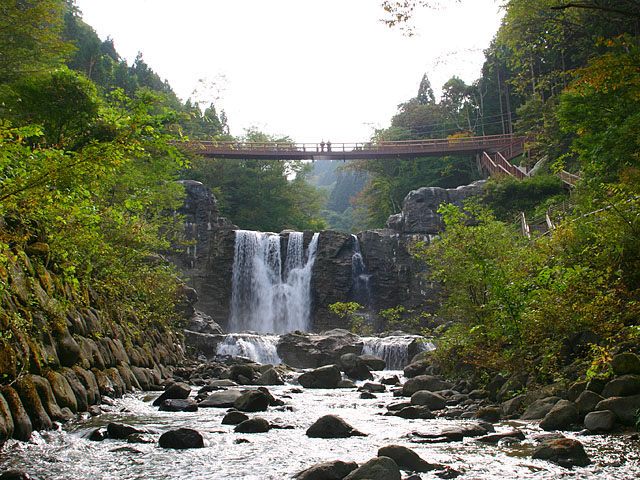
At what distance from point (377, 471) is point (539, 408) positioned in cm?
341

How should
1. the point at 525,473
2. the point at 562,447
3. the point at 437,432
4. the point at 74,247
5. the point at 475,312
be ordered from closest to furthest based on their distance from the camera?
the point at 525,473
the point at 562,447
the point at 437,432
the point at 74,247
the point at 475,312

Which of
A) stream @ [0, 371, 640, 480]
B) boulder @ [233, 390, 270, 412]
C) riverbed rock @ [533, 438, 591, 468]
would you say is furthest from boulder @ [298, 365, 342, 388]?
riverbed rock @ [533, 438, 591, 468]

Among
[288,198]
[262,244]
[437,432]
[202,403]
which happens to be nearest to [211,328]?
[262,244]

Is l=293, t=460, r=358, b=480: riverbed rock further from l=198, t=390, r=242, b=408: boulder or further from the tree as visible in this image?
the tree

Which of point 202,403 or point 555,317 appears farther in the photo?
point 202,403

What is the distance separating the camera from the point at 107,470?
→ 4500 mm

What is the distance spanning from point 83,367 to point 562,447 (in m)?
6.26

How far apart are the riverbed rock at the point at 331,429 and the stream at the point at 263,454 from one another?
16 centimetres

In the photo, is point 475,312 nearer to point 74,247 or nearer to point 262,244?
point 74,247

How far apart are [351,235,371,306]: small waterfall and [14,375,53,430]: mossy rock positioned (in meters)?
22.6

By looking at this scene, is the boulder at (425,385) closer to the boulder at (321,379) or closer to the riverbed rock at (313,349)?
the boulder at (321,379)

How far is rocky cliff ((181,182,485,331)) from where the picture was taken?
2695 cm

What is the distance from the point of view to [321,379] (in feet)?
38.0

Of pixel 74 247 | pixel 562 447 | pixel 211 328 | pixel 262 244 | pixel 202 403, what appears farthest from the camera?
pixel 262 244
